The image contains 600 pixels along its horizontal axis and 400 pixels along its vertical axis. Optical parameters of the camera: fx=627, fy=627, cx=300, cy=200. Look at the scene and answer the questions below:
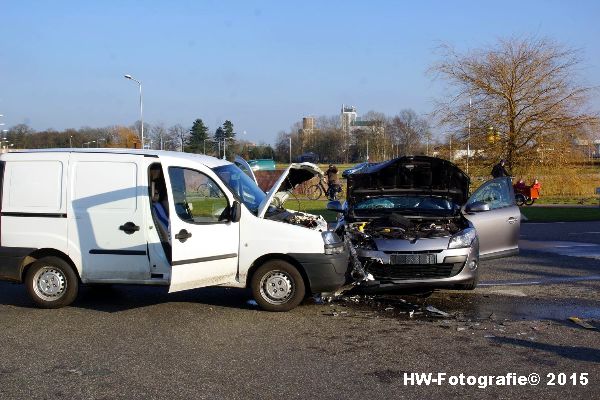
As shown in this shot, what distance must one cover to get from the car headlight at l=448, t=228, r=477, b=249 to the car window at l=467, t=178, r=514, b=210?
189 centimetres

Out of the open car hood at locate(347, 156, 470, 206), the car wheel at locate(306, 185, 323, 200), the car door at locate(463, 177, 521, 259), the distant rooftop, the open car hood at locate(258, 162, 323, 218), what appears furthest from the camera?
the distant rooftop

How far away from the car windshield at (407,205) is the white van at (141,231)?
83.5 inches

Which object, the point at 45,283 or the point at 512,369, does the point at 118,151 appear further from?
the point at 512,369

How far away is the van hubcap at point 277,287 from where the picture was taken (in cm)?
752

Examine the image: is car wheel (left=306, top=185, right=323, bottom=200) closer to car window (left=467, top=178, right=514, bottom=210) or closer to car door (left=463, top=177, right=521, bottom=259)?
car window (left=467, top=178, right=514, bottom=210)

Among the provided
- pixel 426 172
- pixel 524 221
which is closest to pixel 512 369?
pixel 426 172

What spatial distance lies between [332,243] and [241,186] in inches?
59.5

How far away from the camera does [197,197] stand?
771 centimetres

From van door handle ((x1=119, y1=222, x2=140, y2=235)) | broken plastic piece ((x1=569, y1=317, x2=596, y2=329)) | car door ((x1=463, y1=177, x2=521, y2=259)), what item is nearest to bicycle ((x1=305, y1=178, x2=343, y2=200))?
car door ((x1=463, y1=177, x2=521, y2=259))

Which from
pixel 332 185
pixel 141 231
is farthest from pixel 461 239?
pixel 332 185

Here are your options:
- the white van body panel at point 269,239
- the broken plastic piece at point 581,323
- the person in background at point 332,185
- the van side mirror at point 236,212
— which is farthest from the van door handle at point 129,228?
the person in background at point 332,185

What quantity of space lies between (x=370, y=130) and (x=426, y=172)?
49.5m

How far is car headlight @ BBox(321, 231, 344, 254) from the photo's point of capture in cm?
752

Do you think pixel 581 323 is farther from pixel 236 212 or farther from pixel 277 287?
pixel 236 212
